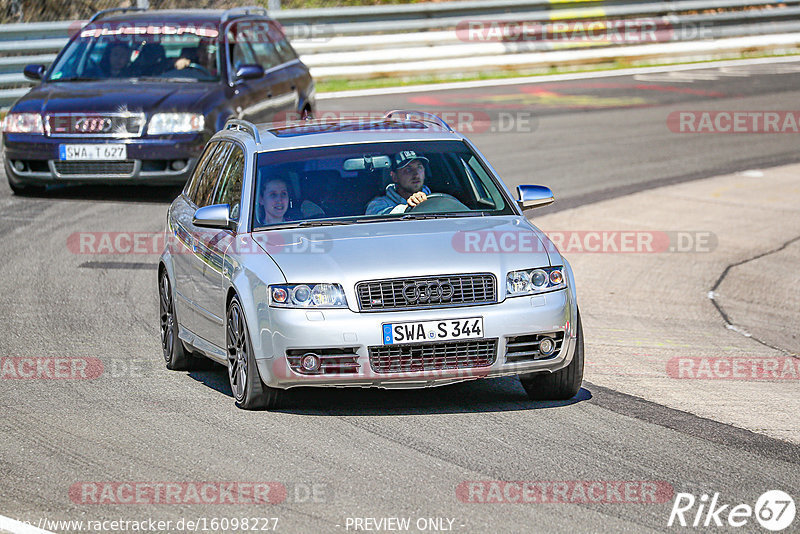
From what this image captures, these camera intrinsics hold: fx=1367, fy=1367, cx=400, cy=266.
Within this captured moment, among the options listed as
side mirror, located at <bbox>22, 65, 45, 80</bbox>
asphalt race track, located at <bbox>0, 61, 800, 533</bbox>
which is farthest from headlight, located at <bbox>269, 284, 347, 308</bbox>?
side mirror, located at <bbox>22, 65, 45, 80</bbox>

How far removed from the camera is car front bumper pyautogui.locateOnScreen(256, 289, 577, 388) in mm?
6883

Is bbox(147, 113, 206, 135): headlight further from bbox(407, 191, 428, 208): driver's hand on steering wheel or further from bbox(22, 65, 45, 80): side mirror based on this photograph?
bbox(407, 191, 428, 208): driver's hand on steering wheel

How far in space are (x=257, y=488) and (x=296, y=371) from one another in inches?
46.4

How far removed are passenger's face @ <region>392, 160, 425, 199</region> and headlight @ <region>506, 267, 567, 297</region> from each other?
4.02 feet

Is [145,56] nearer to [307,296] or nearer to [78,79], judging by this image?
[78,79]

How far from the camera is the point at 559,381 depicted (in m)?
7.42

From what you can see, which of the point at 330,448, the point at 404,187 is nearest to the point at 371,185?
the point at 404,187

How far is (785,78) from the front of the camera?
25.2 metres

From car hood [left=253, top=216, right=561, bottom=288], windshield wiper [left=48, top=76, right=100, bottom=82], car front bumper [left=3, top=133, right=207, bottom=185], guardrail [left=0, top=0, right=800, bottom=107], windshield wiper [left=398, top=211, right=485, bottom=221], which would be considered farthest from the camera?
guardrail [left=0, top=0, right=800, bottom=107]

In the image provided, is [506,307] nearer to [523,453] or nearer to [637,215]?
[523,453]

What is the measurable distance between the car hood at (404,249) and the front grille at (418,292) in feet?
0.12

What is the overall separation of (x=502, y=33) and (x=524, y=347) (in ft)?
A: 63.8

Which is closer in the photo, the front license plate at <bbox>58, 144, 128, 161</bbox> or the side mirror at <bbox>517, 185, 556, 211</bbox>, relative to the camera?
the side mirror at <bbox>517, 185, 556, 211</bbox>

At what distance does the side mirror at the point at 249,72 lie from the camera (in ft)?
49.2
